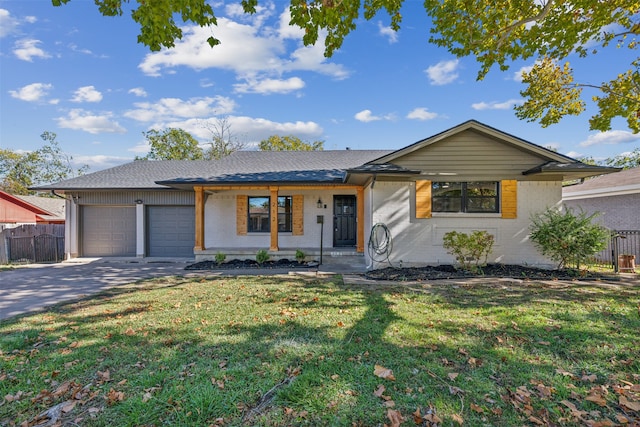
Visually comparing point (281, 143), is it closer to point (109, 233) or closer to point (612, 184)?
point (109, 233)

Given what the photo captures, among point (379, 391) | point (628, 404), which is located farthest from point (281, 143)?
point (628, 404)

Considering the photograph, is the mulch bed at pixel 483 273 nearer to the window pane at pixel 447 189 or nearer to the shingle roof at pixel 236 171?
the window pane at pixel 447 189

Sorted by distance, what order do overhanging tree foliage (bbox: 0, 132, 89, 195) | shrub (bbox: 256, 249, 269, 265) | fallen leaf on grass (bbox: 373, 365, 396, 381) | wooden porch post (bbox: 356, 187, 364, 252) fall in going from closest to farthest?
fallen leaf on grass (bbox: 373, 365, 396, 381) → shrub (bbox: 256, 249, 269, 265) → wooden porch post (bbox: 356, 187, 364, 252) → overhanging tree foliage (bbox: 0, 132, 89, 195)

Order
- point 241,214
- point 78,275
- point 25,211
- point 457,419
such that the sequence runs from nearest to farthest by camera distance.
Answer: point 457,419 < point 78,275 < point 241,214 < point 25,211

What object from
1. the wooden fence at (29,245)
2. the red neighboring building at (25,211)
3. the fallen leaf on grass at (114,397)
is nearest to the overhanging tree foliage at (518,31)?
the fallen leaf on grass at (114,397)

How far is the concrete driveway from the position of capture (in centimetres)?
596

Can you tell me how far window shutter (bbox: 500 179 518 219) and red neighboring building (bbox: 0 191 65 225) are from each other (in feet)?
72.6

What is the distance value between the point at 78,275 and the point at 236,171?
242 inches

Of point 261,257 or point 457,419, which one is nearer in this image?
point 457,419

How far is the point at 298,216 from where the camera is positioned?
460 inches

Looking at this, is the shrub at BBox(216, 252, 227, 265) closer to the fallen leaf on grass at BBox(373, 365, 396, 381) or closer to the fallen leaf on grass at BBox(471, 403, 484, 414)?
the fallen leaf on grass at BBox(373, 365, 396, 381)

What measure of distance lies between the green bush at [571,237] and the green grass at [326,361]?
2.09 metres

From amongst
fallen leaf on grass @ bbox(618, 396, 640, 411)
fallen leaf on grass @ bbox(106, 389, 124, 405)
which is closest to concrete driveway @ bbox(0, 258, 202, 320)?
fallen leaf on grass @ bbox(106, 389, 124, 405)

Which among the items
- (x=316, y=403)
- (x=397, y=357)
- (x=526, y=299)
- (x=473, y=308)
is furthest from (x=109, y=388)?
(x=526, y=299)
